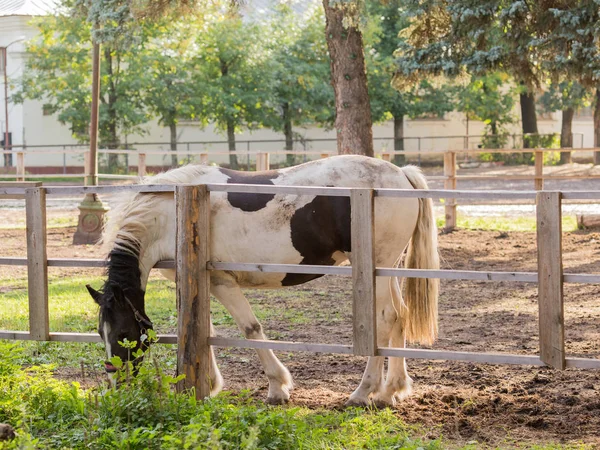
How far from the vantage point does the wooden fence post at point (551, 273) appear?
4.42 m

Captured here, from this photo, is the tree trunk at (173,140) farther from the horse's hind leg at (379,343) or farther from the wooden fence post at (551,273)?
the wooden fence post at (551,273)

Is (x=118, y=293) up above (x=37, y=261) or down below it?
below

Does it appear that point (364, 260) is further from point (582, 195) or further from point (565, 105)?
point (565, 105)

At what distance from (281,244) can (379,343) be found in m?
0.97

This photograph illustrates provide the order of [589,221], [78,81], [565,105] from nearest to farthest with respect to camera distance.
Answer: [589,221], [78,81], [565,105]

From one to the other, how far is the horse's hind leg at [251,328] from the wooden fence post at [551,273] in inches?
72.0

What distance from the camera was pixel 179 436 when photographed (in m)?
4.07

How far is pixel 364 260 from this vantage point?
484cm

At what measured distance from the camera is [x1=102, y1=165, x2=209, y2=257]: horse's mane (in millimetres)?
5332

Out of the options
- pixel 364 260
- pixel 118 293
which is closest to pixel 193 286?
pixel 118 293

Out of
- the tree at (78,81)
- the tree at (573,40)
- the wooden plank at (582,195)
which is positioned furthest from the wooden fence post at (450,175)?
the tree at (78,81)

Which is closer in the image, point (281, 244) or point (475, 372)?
→ point (281, 244)

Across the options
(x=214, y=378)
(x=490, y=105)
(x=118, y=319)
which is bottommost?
(x=214, y=378)

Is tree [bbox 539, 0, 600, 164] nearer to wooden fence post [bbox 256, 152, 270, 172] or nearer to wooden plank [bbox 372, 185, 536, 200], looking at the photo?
wooden fence post [bbox 256, 152, 270, 172]
